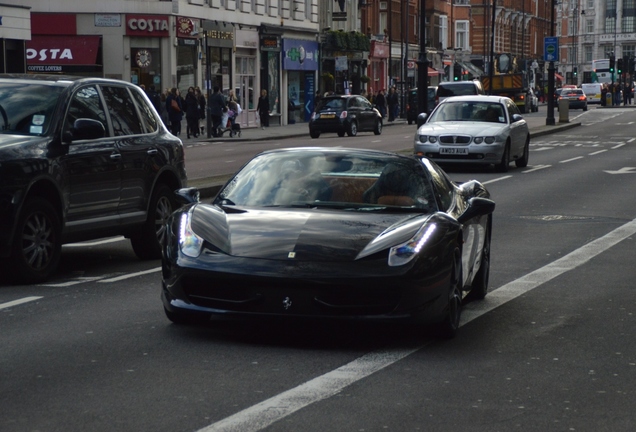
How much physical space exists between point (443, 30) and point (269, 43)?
152ft

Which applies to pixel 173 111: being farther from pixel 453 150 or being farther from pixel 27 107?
pixel 27 107

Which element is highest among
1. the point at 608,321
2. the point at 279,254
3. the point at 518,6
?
the point at 518,6

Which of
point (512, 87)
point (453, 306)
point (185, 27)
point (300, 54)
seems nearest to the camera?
point (453, 306)

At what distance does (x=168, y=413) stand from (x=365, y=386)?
3.70 feet

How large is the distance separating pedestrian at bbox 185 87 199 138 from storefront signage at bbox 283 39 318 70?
17833mm

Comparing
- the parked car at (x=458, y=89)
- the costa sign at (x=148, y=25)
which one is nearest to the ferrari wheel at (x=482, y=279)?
the costa sign at (x=148, y=25)

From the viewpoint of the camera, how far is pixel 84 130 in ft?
35.6

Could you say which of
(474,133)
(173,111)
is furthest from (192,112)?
(474,133)

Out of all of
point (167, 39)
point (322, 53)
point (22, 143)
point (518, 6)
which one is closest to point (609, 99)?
point (518, 6)

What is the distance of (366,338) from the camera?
8141mm

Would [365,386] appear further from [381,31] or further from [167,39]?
[381,31]

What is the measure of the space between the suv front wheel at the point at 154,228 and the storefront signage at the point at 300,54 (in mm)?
51843

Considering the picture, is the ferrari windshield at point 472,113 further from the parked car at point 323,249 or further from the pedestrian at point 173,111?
the parked car at point 323,249

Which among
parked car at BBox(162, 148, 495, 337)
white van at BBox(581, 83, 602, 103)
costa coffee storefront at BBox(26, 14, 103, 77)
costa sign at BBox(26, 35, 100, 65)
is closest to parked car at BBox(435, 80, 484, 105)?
costa coffee storefront at BBox(26, 14, 103, 77)
